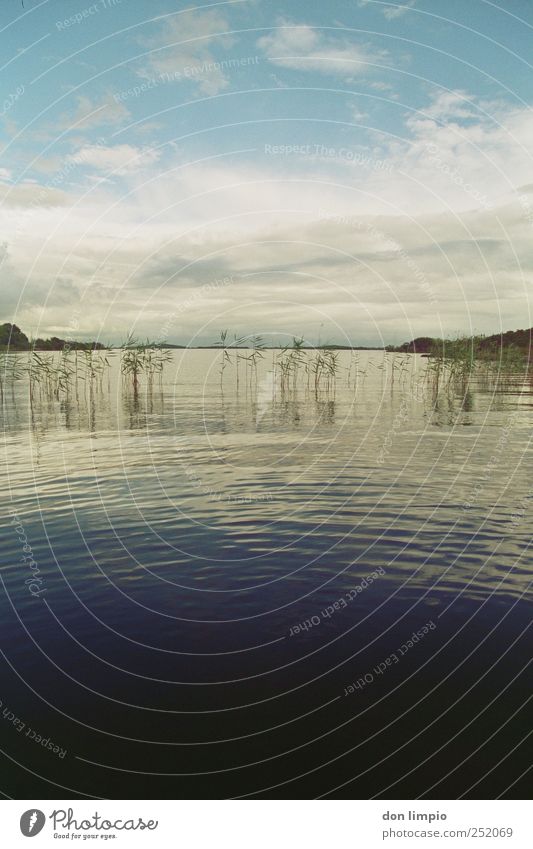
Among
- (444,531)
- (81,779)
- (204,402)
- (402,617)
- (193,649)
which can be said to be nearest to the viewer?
(81,779)

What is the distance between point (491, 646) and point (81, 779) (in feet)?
23.1

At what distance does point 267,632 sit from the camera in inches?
475

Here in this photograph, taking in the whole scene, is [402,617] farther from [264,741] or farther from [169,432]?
[169,432]

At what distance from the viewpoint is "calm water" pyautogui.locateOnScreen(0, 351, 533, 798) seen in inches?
345

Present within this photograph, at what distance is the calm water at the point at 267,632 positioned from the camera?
8758mm

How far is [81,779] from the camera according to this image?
28.5 ft

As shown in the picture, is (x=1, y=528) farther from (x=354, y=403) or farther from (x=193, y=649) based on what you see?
(x=354, y=403)

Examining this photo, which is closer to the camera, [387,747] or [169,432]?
[387,747]

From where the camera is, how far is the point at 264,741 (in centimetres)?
909

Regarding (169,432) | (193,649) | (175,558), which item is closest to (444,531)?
(175,558)

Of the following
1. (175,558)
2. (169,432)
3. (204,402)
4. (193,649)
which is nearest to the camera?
(193,649)

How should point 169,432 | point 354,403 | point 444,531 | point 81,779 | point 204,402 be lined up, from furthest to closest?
point 204,402 → point 354,403 → point 169,432 → point 444,531 → point 81,779

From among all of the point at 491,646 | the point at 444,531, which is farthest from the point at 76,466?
the point at 491,646

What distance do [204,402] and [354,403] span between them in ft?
45.9
